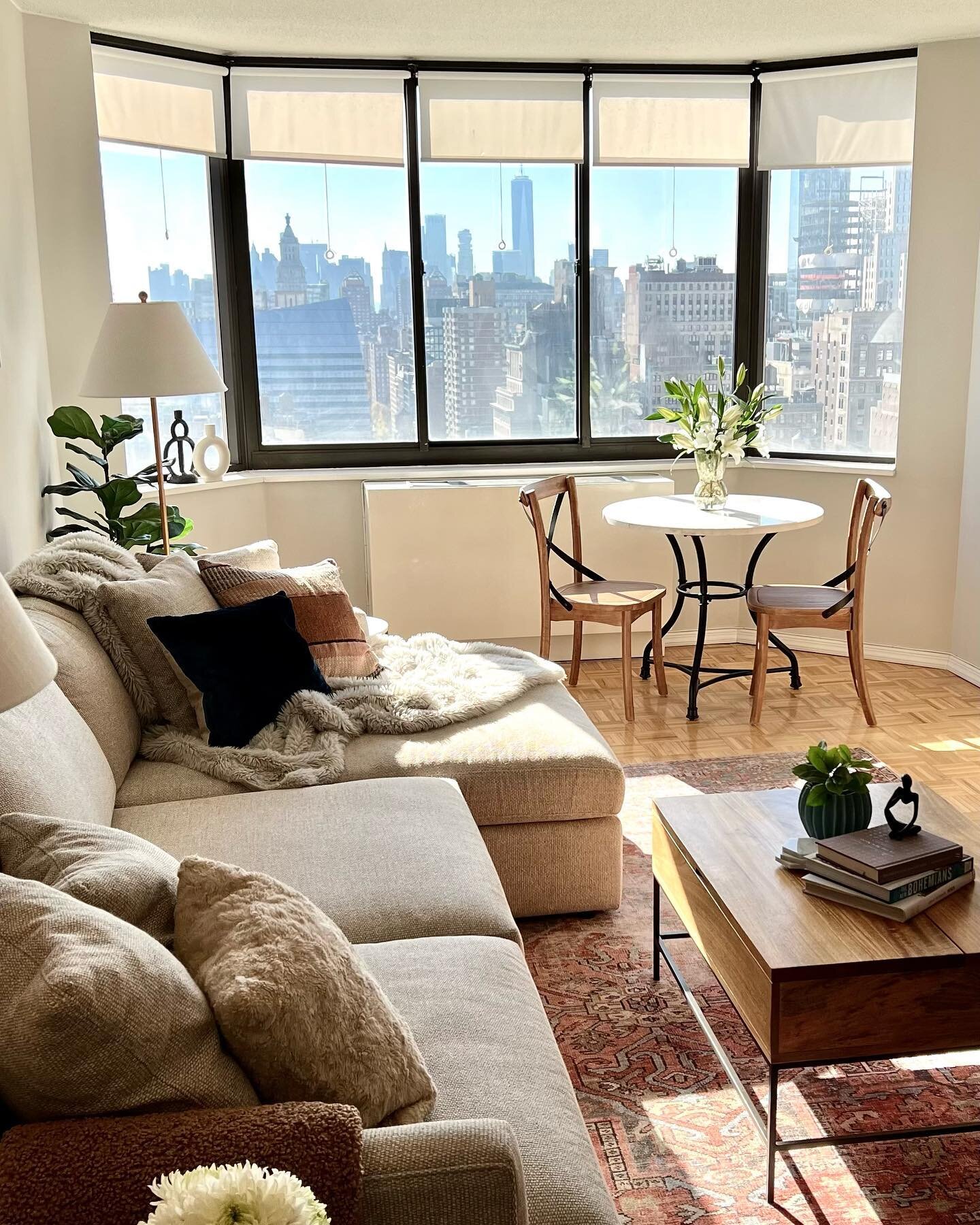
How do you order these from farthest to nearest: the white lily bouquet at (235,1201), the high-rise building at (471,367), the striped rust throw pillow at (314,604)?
the high-rise building at (471,367), the striped rust throw pillow at (314,604), the white lily bouquet at (235,1201)

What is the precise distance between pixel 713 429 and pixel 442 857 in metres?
2.74

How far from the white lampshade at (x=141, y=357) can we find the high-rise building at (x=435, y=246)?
1.83m

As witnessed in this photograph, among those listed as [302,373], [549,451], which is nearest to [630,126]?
[549,451]

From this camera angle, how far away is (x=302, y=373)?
5.25m

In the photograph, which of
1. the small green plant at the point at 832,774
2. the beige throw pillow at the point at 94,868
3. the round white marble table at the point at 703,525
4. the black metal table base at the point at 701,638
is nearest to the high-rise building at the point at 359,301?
the round white marble table at the point at 703,525

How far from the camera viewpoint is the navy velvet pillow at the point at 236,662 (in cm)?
281

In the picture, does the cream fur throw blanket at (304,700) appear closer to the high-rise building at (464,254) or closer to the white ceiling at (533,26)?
the white ceiling at (533,26)

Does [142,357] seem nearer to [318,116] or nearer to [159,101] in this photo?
[159,101]

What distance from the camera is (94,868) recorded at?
1462 mm

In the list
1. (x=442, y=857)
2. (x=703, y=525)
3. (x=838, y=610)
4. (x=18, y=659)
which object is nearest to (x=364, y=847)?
(x=442, y=857)

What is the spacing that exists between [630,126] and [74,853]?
4.50 meters

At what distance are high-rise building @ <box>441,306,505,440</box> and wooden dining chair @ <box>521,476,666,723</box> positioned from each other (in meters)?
0.63

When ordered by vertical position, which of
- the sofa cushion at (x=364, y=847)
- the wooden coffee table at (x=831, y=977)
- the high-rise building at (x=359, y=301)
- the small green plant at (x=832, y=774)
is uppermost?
the high-rise building at (x=359, y=301)

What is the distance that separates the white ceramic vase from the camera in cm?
475
